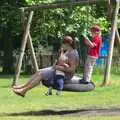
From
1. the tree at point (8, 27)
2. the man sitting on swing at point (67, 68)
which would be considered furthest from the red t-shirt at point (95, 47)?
the tree at point (8, 27)

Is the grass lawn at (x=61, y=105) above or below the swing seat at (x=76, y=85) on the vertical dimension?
below

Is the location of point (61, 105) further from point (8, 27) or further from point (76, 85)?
point (8, 27)

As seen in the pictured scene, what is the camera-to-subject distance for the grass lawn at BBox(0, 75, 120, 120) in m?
11.7

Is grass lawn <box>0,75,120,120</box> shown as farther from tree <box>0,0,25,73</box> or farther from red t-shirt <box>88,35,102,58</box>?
tree <box>0,0,25,73</box>

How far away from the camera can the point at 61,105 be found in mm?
14016

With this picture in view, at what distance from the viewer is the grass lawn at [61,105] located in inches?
461

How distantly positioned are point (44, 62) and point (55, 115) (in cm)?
2261

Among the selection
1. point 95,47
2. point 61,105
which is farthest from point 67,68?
point 61,105

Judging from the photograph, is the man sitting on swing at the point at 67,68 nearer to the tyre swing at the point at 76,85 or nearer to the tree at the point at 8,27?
the tyre swing at the point at 76,85

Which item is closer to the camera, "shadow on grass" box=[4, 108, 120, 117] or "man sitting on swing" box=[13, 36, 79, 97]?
"shadow on grass" box=[4, 108, 120, 117]

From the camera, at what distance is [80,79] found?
40.9 ft

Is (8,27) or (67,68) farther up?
(67,68)

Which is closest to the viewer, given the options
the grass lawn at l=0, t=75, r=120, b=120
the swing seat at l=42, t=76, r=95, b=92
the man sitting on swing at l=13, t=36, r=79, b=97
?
the grass lawn at l=0, t=75, r=120, b=120

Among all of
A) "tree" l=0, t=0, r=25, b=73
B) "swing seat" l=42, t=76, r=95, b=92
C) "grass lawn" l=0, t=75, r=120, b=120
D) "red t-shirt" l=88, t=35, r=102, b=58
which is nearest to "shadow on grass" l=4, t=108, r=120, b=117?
"grass lawn" l=0, t=75, r=120, b=120
